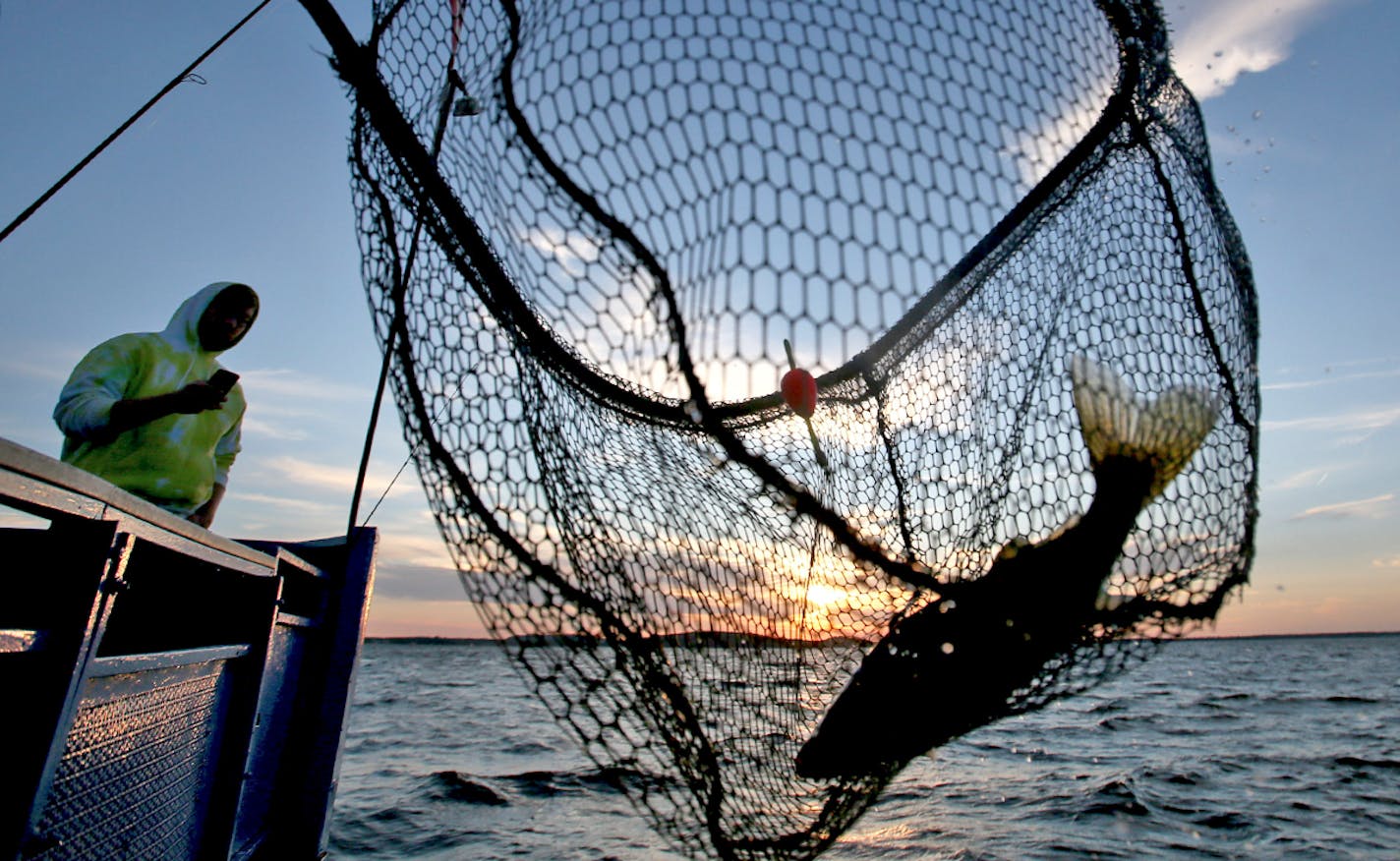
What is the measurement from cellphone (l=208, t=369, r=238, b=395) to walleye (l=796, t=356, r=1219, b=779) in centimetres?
192

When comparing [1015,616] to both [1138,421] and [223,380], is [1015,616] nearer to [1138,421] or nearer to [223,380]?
[1138,421]

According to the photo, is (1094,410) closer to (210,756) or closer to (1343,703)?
(210,756)

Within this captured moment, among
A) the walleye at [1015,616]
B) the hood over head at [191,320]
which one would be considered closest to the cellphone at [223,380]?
the hood over head at [191,320]

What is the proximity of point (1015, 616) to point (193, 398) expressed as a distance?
88.1 inches

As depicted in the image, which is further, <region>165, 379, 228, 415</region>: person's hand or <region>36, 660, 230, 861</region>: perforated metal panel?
<region>165, 379, 228, 415</region>: person's hand

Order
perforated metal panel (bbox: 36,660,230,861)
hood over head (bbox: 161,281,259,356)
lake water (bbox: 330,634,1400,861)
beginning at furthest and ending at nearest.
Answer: lake water (bbox: 330,634,1400,861), hood over head (bbox: 161,281,259,356), perforated metal panel (bbox: 36,660,230,861)

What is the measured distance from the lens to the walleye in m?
1.65

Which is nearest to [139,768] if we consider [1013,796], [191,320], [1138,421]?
[191,320]

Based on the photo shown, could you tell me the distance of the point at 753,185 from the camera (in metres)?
1.53

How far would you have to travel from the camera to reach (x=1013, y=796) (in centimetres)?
784

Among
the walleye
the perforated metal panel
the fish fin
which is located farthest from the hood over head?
the fish fin

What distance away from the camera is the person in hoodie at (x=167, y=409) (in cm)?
204

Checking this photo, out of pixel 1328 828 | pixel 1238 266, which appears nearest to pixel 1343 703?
pixel 1328 828

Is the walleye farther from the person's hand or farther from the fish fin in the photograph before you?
the person's hand
